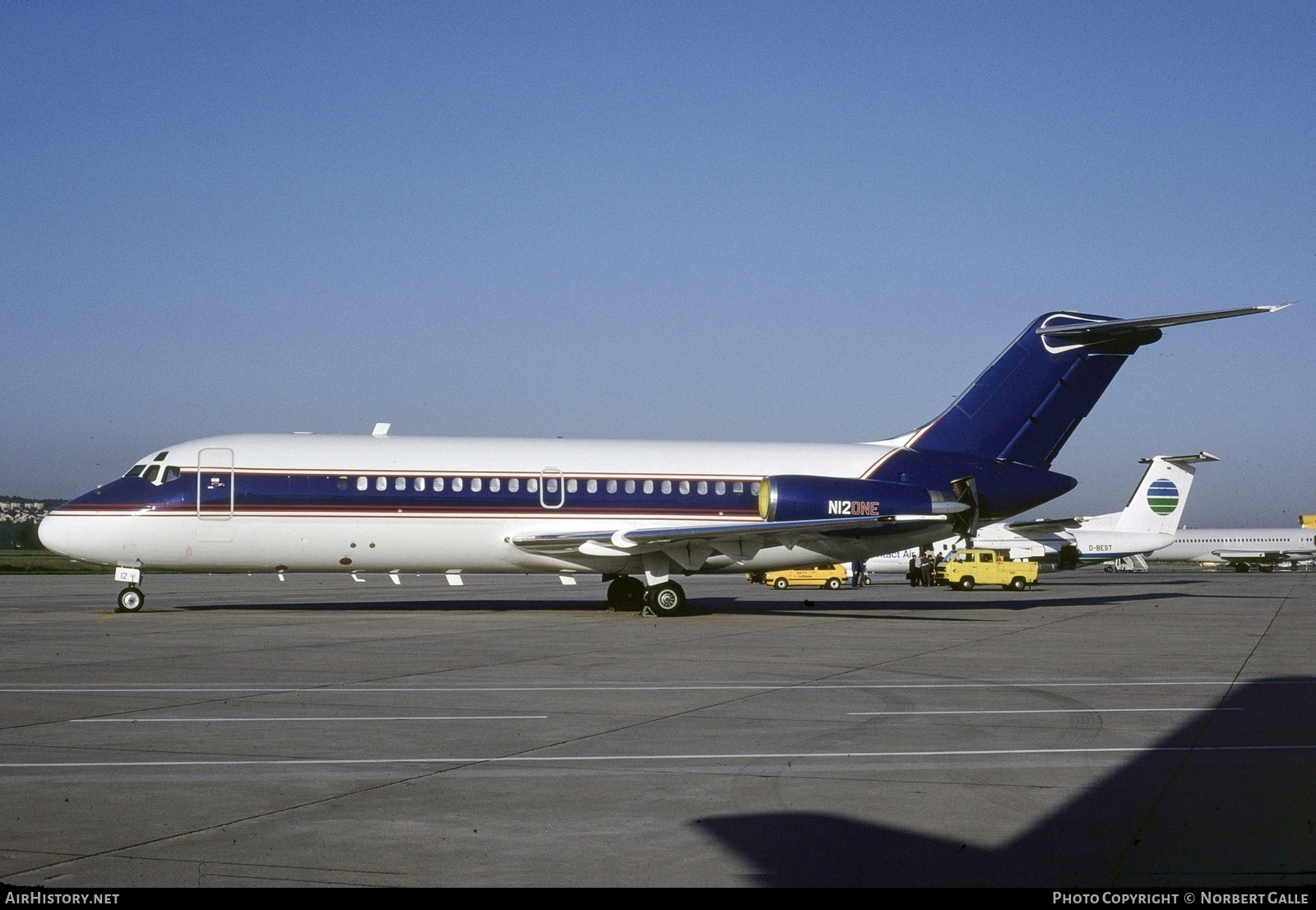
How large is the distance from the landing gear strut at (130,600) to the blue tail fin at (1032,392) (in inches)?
703

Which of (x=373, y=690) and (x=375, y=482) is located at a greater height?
(x=375, y=482)

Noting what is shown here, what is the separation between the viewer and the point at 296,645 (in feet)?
61.2

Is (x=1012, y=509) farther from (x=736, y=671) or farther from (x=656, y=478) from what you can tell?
(x=736, y=671)

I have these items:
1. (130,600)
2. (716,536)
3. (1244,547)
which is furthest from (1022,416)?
(1244,547)

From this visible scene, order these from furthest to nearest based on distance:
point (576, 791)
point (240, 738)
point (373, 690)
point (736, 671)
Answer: point (736, 671) → point (373, 690) → point (240, 738) → point (576, 791)

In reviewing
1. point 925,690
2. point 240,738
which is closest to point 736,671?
point 925,690

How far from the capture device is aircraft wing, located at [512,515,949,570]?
24.6 metres

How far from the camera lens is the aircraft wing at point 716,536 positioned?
24594 millimetres

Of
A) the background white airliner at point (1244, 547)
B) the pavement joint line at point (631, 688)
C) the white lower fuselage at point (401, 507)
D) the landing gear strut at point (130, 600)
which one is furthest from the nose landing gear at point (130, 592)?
the background white airliner at point (1244, 547)

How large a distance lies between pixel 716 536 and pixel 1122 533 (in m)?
41.1

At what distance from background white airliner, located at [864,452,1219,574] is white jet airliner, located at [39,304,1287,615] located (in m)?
29.5

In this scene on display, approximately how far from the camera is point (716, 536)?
969 inches

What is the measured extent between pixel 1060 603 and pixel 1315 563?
103786mm

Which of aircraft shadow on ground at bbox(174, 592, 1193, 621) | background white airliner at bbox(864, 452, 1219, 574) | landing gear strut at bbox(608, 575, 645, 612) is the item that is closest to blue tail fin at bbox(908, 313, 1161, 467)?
aircraft shadow on ground at bbox(174, 592, 1193, 621)
